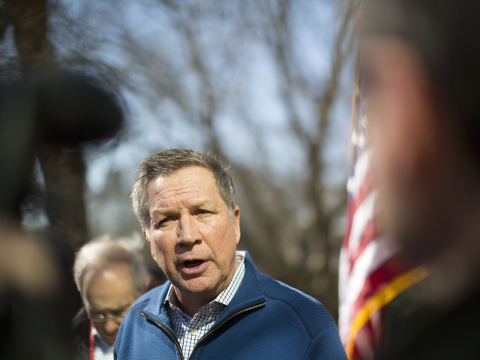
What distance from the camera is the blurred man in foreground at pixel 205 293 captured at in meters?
1.36

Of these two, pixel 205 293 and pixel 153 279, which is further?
pixel 153 279

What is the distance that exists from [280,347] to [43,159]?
248cm

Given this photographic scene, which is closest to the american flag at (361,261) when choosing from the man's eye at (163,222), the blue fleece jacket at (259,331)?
the blue fleece jacket at (259,331)

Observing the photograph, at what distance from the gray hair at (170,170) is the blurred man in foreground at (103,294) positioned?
0.91 metres

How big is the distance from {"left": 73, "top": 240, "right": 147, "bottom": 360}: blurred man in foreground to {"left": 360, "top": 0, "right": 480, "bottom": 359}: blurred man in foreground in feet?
6.93

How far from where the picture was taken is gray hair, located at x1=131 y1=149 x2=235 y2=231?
1.53 meters

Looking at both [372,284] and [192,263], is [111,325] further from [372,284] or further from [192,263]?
[372,284]

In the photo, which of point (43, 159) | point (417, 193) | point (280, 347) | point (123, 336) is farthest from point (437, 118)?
point (43, 159)

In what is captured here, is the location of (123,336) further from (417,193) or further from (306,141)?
(306,141)

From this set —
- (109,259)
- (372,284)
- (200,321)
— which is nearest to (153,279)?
(109,259)

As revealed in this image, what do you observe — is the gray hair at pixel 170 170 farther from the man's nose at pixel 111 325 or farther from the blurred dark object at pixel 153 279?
the blurred dark object at pixel 153 279

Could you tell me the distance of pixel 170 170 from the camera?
151 centimetres

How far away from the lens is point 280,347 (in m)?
1.33

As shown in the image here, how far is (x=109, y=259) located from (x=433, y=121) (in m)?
2.31
